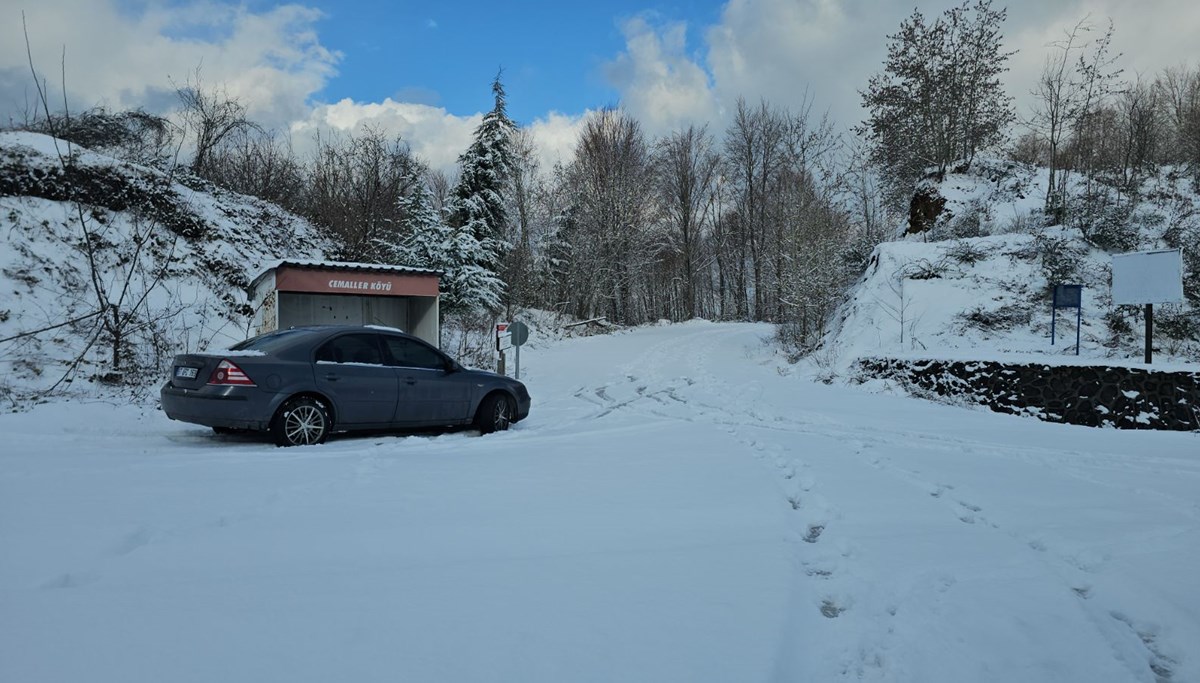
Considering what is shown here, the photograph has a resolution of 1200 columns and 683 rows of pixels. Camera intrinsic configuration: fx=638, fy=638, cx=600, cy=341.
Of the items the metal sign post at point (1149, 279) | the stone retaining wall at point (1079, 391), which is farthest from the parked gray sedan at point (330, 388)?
the metal sign post at point (1149, 279)

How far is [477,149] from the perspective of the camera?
91.4 feet

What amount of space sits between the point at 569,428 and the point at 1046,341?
36.6ft

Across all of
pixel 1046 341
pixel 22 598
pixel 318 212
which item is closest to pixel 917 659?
pixel 22 598

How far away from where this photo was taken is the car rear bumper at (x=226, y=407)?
673 centimetres

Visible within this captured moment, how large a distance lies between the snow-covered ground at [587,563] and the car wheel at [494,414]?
1.56 m

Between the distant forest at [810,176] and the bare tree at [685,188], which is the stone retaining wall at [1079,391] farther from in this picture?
the bare tree at [685,188]

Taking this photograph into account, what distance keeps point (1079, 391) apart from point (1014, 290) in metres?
6.04

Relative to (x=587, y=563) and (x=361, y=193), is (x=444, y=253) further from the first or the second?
(x=587, y=563)

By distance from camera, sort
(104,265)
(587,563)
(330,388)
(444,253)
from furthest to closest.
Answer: (444,253)
(104,265)
(330,388)
(587,563)

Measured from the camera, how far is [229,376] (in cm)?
679

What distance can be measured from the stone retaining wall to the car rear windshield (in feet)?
36.8

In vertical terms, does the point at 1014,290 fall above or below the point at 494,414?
above

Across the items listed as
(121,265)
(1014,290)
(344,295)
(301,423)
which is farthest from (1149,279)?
(121,265)

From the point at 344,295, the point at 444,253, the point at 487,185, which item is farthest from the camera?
the point at 487,185
